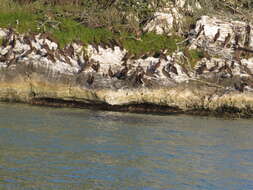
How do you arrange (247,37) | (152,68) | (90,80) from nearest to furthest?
(90,80) < (152,68) < (247,37)

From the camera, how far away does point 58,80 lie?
2373cm

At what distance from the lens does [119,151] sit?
619 inches

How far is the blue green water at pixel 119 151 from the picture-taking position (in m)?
12.8

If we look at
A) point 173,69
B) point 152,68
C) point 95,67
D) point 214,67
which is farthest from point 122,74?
point 214,67

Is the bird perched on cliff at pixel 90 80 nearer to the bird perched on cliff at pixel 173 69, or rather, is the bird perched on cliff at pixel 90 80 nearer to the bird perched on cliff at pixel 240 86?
the bird perched on cliff at pixel 173 69

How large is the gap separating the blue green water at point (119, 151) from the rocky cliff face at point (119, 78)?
130cm

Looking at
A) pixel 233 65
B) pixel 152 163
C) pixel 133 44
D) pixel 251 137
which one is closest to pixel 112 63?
pixel 133 44

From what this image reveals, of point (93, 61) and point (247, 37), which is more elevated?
point (247, 37)

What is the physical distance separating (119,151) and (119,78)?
8.42 m

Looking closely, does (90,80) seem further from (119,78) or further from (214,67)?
(214,67)

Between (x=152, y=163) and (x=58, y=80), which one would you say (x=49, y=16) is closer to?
(x=58, y=80)

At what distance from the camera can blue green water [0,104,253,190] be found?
12.8 metres

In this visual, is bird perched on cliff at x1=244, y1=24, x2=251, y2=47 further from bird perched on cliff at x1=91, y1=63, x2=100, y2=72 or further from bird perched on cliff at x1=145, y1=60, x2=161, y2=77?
bird perched on cliff at x1=91, y1=63, x2=100, y2=72

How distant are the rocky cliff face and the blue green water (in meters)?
1.30
